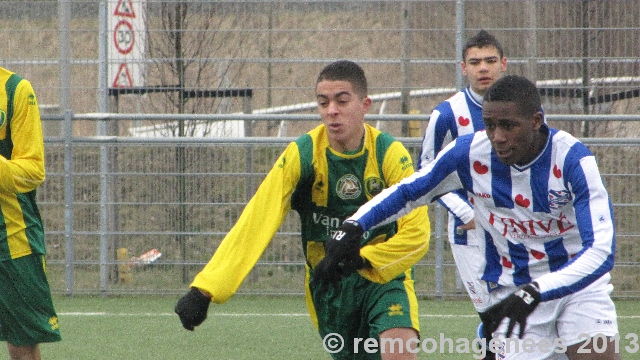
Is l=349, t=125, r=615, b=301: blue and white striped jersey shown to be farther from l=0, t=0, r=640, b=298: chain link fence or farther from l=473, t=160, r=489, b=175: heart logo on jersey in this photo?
l=0, t=0, r=640, b=298: chain link fence

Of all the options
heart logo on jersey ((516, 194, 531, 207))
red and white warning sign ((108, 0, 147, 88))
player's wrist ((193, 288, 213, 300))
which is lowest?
player's wrist ((193, 288, 213, 300))

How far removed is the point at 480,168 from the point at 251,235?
1000 mm

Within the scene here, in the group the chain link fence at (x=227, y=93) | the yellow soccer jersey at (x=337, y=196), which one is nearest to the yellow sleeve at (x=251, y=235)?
the yellow soccer jersey at (x=337, y=196)

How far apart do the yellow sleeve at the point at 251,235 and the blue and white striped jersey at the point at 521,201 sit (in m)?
0.46

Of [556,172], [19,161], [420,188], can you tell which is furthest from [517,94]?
[19,161]

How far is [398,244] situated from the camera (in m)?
4.54

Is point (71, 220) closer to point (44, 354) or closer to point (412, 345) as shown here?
point (44, 354)

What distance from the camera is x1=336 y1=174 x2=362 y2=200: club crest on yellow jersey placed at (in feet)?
15.7

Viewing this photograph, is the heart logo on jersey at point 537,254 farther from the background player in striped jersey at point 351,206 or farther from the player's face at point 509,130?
the background player in striped jersey at point 351,206

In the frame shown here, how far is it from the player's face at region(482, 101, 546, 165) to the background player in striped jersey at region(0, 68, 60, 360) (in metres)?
2.39

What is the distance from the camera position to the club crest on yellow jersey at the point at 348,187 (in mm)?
4781

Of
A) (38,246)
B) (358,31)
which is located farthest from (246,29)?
(38,246)

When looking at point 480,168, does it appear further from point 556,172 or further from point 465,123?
point 465,123

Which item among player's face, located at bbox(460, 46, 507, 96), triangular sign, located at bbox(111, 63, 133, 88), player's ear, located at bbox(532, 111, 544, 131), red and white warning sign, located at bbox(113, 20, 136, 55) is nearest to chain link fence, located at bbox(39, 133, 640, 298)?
triangular sign, located at bbox(111, 63, 133, 88)
